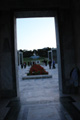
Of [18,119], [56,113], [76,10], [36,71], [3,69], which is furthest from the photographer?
[36,71]

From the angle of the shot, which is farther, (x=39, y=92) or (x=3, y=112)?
(x=39, y=92)

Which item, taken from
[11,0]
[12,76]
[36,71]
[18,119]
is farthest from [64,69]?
[36,71]

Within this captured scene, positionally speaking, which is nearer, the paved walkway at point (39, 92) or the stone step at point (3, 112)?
the stone step at point (3, 112)

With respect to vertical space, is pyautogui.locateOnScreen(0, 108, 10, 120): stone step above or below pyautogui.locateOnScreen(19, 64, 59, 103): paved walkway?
below

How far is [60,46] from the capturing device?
6945 millimetres

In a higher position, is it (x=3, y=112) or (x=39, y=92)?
(x=39, y=92)

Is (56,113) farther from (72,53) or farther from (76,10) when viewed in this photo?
(76,10)

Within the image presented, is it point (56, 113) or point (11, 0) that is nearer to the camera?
point (56, 113)

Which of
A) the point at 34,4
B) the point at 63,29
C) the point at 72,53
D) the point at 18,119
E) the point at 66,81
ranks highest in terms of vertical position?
the point at 34,4

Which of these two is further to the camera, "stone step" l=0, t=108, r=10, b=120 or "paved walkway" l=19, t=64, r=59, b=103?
"paved walkway" l=19, t=64, r=59, b=103

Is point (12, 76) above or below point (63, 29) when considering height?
below

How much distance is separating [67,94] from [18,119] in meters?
3.34

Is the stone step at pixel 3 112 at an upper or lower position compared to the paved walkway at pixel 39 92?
lower

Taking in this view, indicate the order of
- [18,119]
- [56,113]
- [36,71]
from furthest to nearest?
[36,71]
[56,113]
[18,119]
